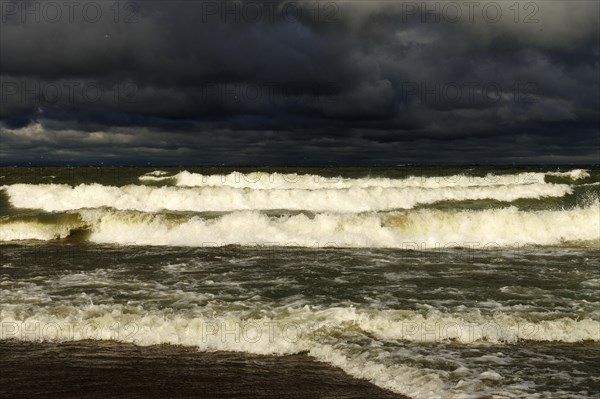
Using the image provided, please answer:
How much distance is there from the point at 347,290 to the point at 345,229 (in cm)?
862

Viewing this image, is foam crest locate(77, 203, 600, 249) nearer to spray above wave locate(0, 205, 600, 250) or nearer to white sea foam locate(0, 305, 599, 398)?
spray above wave locate(0, 205, 600, 250)

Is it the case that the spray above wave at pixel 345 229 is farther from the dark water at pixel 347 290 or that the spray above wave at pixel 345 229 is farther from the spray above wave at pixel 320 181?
the spray above wave at pixel 320 181

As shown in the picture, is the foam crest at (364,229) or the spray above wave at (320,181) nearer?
the foam crest at (364,229)

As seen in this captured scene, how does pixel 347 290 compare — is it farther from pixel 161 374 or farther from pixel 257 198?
pixel 257 198

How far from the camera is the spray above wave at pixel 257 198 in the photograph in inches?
1242

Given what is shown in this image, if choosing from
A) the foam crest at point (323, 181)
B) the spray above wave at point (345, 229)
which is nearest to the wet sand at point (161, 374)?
the spray above wave at point (345, 229)

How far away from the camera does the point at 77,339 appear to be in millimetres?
7977

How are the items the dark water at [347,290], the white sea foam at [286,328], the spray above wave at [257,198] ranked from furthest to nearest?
the spray above wave at [257,198] < the white sea foam at [286,328] < the dark water at [347,290]

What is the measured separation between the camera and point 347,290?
1088 centimetres

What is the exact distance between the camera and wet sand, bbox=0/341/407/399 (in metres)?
5.82

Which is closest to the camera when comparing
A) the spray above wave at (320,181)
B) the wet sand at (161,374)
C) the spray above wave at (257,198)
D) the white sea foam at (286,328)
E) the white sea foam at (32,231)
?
the wet sand at (161,374)

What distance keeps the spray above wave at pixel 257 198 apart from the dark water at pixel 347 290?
1047cm

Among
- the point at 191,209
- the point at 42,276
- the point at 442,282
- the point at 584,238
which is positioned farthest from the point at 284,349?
the point at 191,209


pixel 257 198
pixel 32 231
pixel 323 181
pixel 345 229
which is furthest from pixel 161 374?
pixel 323 181
